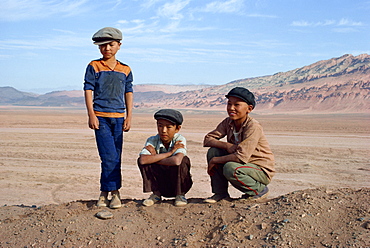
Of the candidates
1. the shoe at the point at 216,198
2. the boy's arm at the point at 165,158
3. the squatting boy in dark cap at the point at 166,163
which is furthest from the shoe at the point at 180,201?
the boy's arm at the point at 165,158

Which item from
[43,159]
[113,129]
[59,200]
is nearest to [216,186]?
[113,129]

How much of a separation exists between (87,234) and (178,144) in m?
1.45

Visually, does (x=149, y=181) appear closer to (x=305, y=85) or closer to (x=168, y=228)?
(x=168, y=228)

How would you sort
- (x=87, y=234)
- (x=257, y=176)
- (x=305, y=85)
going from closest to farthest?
(x=87, y=234)
(x=257, y=176)
(x=305, y=85)

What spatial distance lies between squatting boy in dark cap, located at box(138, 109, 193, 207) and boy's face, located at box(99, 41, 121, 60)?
90 centimetres

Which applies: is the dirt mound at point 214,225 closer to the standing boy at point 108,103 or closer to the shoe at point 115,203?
the shoe at point 115,203

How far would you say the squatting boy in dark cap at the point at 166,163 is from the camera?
4.75 metres

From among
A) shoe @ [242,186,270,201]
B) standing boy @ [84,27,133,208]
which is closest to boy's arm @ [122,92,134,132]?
standing boy @ [84,27,133,208]

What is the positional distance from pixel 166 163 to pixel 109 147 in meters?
0.74

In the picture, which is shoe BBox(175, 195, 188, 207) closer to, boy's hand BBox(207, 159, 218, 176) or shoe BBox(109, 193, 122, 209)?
boy's hand BBox(207, 159, 218, 176)

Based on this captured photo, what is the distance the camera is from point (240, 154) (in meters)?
4.56

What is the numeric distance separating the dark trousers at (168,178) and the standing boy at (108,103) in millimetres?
392

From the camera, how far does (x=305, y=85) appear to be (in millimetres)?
64125

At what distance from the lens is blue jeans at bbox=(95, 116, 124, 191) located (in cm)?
485
